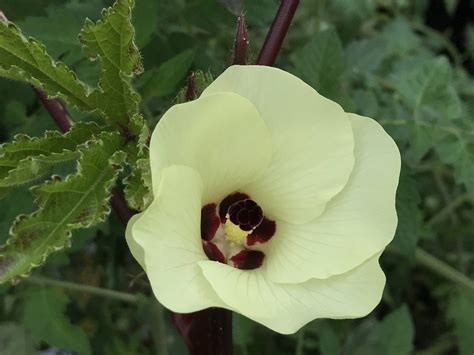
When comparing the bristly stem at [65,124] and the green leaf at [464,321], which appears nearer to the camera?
the bristly stem at [65,124]

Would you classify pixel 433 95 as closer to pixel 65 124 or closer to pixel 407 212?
pixel 407 212

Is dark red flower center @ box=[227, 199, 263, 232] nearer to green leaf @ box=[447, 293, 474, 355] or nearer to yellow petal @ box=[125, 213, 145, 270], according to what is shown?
yellow petal @ box=[125, 213, 145, 270]

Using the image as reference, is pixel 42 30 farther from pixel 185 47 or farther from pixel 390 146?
pixel 390 146

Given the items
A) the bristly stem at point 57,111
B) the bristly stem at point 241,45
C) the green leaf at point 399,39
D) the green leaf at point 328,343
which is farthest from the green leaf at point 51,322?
the green leaf at point 399,39

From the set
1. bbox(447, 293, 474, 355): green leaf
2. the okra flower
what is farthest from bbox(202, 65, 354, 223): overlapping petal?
bbox(447, 293, 474, 355): green leaf

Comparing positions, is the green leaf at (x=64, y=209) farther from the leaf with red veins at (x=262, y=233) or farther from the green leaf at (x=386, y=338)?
the green leaf at (x=386, y=338)
